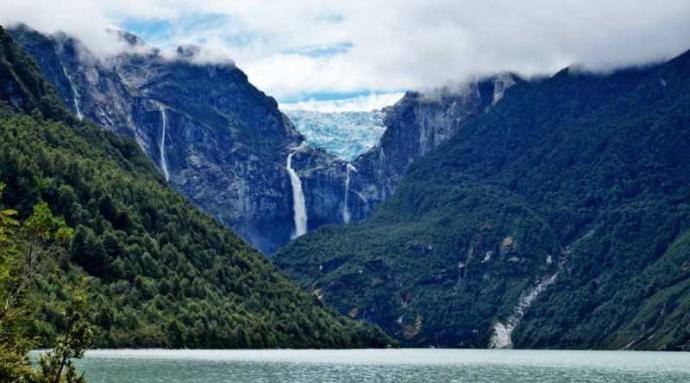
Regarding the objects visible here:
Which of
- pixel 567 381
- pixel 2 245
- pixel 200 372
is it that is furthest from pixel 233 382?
pixel 2 245

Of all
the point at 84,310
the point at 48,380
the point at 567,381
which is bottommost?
the point at 567,381

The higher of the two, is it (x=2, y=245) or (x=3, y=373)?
(x=2, y=245)

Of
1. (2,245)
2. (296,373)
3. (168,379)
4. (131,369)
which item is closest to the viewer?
(2,245)

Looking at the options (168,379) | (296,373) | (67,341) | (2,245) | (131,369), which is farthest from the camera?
(296,373)

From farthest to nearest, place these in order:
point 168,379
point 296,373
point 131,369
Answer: point 296,373
point 131,369
point 168,379

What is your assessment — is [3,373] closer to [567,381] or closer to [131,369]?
[131,369]

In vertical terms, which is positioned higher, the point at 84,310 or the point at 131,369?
the point at 84,310

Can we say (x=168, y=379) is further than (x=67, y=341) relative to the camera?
Yes

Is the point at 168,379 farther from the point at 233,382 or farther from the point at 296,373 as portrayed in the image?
the point at 296,373

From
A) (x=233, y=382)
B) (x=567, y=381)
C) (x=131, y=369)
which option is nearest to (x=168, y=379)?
(x=233, y=382)
